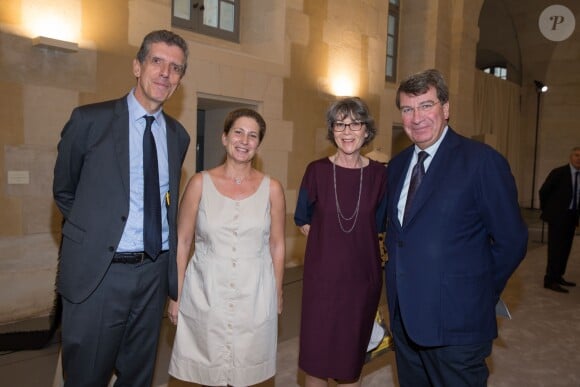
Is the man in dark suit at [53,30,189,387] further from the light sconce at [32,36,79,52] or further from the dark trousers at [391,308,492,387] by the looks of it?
the light sconce at [32,36,79,52]

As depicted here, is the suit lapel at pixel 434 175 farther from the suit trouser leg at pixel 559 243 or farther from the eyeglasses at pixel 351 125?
the suit trouser leg at pixel 559 243

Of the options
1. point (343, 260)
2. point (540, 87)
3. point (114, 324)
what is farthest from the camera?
point (540, 87)

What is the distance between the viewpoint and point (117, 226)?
1.72 meters

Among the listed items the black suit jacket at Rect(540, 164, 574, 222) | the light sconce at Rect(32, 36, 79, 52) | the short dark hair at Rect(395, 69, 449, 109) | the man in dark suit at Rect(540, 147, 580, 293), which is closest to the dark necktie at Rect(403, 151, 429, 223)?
the short dark hair at Rect(395, 69, 449, 109)

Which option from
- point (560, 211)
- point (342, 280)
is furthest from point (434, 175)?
point (560, 211)

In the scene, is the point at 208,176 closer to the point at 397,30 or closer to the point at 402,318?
the point at 402,318

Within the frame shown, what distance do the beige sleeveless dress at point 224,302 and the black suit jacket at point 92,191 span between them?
0.43 meters

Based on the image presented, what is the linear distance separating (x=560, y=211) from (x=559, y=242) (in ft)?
1.30

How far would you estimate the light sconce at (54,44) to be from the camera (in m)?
3.51

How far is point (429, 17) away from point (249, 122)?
7321 millimetres

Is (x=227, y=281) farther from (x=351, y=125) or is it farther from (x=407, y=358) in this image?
(x=351, y=125)

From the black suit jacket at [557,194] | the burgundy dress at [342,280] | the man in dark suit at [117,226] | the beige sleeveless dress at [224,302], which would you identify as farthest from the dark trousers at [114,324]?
the black suit jacket at [557,194]

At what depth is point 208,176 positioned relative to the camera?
6.96 ft

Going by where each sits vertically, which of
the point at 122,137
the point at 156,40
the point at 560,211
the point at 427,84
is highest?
the point at 156,40
